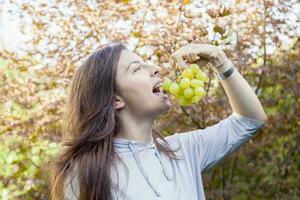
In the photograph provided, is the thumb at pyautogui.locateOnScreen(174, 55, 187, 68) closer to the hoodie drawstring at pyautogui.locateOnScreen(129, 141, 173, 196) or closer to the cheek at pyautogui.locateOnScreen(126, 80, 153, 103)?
the cheek at pyautogui.locateOnScreen(126, 80, 153, 103)

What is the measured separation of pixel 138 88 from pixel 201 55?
27cm

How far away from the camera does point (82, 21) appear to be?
3.99 metres

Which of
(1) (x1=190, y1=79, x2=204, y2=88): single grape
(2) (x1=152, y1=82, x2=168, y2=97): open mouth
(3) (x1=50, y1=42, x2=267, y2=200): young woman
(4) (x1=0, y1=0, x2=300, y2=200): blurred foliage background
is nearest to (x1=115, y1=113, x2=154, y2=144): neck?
(3) (x1=50, y1=42, x2=267, y2=200): young woman

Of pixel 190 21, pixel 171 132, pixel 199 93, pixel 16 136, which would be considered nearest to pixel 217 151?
pixel 199 93

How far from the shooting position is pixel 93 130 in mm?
2400

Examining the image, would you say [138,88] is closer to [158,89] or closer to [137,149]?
[158,89]

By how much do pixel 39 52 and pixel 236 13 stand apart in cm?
128

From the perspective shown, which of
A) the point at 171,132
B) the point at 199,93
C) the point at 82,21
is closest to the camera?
the point at 199,93

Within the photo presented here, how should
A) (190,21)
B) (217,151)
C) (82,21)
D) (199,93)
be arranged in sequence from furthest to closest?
(82,21) → (190,21) → (217,151) → (199,93)

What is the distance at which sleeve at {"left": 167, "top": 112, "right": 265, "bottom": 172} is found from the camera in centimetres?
234

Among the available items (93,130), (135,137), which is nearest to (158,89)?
(135,137)

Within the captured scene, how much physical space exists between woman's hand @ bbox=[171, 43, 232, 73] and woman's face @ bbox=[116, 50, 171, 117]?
10cm

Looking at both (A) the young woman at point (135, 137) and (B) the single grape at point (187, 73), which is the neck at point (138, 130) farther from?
(B) the single grape at point (187, 73)

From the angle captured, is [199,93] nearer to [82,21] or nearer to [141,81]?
[141,81]
